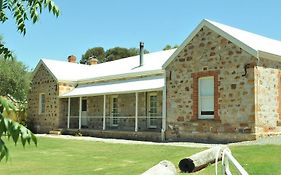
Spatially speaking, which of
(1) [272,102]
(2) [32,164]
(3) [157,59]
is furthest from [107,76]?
(2) [32,164]

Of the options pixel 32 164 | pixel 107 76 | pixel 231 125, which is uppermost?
pixel 107 76

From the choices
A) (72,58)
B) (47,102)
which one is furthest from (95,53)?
(47,102)

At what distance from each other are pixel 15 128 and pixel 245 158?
1059 cm

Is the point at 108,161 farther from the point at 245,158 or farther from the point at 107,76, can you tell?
the point at 107,76

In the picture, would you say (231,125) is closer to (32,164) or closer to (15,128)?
(32,164)

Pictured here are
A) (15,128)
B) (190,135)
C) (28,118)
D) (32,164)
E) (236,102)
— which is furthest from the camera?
(28,118)

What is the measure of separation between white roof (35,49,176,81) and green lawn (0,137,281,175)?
8.58 m

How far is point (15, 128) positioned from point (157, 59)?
2486 centimetres

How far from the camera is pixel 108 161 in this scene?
13469 mm

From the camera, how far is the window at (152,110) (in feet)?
78.0

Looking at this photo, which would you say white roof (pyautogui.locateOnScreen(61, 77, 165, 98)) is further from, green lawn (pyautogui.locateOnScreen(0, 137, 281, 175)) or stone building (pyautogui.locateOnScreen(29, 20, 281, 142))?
green lawn (pyautogui.locateOnScreen(0, 137, 281, 175))

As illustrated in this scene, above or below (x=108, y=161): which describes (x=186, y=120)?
above

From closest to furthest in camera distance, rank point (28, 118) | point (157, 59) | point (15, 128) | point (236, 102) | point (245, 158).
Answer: point (15, 128)
point (245, 158)
point (236, 102)
point (157, 59)
point (28, 118)

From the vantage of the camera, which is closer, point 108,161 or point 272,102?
point 108,161
